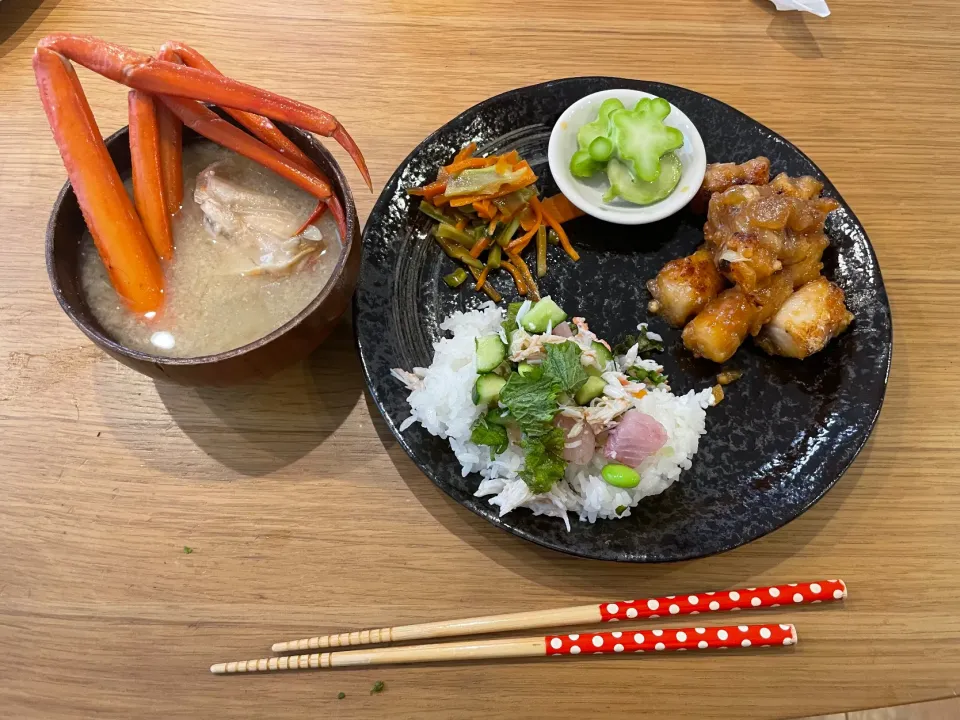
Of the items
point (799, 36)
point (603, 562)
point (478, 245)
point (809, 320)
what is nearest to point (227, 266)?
point (478, 245)

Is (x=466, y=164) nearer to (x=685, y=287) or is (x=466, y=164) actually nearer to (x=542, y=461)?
(x=685, y=287)

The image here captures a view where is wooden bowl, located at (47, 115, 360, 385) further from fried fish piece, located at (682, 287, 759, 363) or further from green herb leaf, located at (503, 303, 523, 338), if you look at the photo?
fried fish piece, located at (682, 287, 759, 363)

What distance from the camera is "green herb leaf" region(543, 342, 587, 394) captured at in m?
1.76

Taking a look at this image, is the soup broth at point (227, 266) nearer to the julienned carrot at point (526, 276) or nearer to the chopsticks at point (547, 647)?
the julienned carrot at point (526, 276)

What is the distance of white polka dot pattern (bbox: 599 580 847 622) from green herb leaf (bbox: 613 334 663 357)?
2.49 feet

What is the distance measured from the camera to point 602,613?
6.07 ft

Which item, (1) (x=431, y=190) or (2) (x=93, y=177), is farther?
(1) (x=431, y=190)

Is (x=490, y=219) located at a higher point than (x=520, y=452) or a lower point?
higher

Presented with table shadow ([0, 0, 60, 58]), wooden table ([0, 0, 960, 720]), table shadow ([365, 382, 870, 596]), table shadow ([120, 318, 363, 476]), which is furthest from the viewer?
Result: table shadow ([0, 0, 60, 58])

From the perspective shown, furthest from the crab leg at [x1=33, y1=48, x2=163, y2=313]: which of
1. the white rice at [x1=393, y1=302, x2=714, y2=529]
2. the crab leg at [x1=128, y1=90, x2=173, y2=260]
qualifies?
the white rice at [x1=393, y1=302, x2=714, y2=529]

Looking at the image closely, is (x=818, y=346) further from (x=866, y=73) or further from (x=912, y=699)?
(x=866, y=73)

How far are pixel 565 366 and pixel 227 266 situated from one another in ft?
3.24

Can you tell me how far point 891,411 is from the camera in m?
2.19

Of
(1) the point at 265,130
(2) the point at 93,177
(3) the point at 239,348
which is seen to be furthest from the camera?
(1) the point at 265,130
